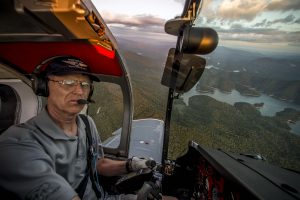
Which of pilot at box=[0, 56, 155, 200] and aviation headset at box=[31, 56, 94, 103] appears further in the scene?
aviation headset at box=[31, 56, 94, 103]

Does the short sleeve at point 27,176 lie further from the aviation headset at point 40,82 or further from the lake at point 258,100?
the lake at point 258,100

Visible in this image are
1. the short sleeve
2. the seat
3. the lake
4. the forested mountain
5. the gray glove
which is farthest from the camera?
the lake

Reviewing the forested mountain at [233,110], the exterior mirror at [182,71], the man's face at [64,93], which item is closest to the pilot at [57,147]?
the man's face at [64,93]

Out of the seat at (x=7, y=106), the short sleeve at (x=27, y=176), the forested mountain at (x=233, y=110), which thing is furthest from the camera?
the forested mountain at (x=233, y=110)

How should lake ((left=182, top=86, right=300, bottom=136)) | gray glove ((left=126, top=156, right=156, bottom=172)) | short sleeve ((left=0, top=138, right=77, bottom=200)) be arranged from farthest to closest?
1. lake ((left=182, top=86, right=300, bottom=136))
2. gray glove ((left=126, top=156, right=156, bottom=172))
3. short sleeve ((left=0, top=138, right=77, bottom=200))

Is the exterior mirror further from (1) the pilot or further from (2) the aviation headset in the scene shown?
(2) the aviation headset

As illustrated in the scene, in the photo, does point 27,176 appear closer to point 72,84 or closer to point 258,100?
point 72,84

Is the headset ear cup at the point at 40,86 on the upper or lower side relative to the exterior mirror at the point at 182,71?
lower

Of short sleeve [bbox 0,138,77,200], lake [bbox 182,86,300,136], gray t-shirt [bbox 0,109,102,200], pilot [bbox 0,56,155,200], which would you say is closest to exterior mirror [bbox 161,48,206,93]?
pilot [bbox 0,56,155,200]
